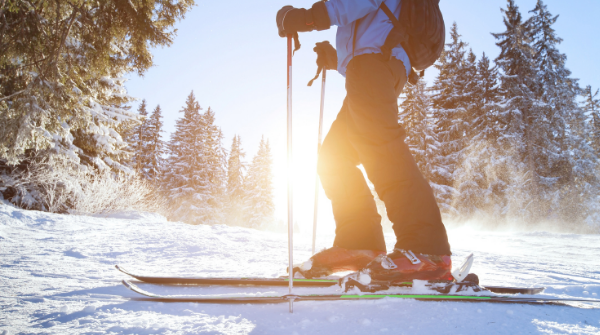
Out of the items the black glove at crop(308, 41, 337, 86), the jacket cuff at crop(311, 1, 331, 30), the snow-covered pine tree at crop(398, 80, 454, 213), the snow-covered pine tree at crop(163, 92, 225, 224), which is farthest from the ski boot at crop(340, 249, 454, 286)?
the snow-covered pine tree at crop(163, 92, 225, 224)

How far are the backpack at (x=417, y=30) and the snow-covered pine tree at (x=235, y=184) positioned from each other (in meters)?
27.5

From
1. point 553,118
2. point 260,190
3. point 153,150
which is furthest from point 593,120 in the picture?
point 153,150

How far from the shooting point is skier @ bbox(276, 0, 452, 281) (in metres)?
1.28

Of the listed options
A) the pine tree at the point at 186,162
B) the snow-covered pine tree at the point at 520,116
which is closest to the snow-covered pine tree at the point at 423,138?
the snow-covered pine tree at the point at 520,116

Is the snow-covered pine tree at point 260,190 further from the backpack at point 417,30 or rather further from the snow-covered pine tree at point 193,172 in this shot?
Result: the backpack at point 417,30

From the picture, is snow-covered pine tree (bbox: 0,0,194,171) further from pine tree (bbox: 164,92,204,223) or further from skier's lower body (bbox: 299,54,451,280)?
pine tree (bbox: 164,92,204,223)

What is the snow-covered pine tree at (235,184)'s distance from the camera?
28697 mm

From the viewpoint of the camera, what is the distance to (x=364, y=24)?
5.08 feet

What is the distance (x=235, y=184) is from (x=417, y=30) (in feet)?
100

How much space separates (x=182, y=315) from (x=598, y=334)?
1272 millimetres

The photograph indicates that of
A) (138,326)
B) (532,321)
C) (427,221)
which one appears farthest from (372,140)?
(138,326)

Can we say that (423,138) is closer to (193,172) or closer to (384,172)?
(384,172)

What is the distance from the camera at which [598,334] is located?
819 millimetres

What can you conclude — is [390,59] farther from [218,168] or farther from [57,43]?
[218,168]
